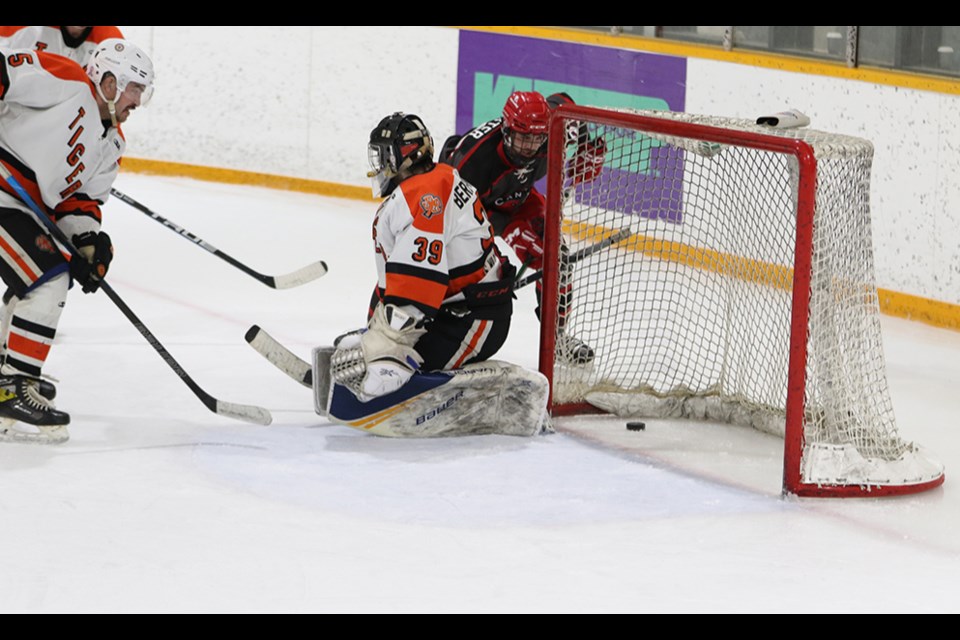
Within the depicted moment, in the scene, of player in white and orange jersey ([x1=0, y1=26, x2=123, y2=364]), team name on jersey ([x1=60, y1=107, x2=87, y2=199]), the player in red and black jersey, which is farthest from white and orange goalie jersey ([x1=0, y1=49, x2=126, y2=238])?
player in white and orange jersey ([x1=0, y1=26, x2=123, y2=364])

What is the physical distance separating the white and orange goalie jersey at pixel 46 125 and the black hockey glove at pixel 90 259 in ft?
0.34

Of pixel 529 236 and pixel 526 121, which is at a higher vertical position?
pixel 526 121

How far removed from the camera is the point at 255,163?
7324 mm

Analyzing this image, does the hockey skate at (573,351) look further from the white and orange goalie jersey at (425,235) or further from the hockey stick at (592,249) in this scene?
the white and orange goalie jersey at (425,235)

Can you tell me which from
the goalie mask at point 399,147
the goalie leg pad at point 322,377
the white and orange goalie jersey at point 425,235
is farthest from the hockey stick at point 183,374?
the goalie mask at point 399,147

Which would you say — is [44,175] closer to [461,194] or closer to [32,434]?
[32,434]

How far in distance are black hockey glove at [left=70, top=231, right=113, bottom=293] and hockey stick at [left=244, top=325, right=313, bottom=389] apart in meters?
0.37

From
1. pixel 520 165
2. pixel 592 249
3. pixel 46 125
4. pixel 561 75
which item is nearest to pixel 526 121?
pixel 520 165

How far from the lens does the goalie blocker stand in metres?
3.69

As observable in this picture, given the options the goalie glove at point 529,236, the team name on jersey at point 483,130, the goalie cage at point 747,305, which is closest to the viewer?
the goalie cage at point 747,305

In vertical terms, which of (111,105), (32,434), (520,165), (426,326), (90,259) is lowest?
(32,434)

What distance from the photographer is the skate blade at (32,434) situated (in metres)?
3.61

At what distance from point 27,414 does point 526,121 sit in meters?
1.45

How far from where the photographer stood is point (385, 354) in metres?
3.60
